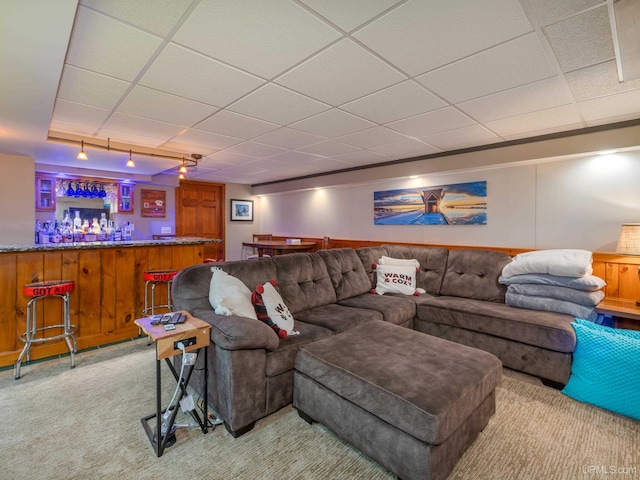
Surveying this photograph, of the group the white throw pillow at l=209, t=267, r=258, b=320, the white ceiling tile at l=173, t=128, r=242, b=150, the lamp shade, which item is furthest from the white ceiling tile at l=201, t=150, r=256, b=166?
the lamp shade

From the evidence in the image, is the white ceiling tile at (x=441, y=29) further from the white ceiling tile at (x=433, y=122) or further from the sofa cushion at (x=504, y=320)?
the sofa cushion at (x=504, y=320)

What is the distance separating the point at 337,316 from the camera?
2.72 m

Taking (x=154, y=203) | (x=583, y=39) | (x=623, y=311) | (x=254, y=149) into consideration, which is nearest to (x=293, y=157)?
(x=254, y=149)

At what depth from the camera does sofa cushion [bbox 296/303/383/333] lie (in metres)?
2.56

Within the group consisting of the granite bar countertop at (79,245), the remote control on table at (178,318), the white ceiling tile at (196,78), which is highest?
the white ceiling tile at (196,78)

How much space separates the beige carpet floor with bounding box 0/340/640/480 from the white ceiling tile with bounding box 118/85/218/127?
2.35 meters

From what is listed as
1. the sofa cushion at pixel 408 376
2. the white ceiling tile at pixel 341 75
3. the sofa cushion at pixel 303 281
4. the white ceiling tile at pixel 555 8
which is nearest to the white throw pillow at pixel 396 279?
the sofa cushion at pixel 303 281

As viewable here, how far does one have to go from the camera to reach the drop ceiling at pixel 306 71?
151cm

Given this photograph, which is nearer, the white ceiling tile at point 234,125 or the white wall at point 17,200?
the white ceiling tile at point 234,125

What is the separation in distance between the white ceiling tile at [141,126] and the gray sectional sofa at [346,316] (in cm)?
171

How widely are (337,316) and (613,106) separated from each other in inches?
121

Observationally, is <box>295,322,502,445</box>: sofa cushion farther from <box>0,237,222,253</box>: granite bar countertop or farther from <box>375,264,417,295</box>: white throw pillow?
<box>0,237,222,253</box>: granite bar countertop

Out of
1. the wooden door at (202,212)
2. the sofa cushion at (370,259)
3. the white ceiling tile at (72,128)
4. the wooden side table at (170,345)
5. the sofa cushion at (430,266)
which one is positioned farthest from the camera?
the wooden door at (202,212)

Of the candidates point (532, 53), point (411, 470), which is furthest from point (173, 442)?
point (532, 53)
